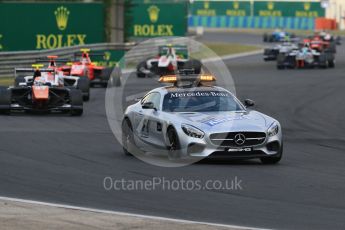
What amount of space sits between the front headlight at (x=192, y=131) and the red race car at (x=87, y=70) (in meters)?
15.0

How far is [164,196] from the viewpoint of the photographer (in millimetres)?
12000

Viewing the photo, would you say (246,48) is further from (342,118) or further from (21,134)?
(21,134)

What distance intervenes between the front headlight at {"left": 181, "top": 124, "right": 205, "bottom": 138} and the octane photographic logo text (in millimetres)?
1447

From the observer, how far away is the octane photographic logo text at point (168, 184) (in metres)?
12.6

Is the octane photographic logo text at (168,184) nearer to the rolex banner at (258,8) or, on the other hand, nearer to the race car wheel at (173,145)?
the race car wheel at (173,145)

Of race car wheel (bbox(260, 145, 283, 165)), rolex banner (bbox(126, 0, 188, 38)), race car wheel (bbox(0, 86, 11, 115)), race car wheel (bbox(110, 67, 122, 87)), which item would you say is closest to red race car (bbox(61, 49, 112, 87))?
race car wheel (bbox(110, 67, 122, 87))

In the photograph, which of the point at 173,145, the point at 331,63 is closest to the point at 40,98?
the point at 173,145

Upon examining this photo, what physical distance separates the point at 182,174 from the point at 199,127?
3.74ft

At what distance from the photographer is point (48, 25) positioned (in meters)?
43.8

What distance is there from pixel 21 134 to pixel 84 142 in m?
1.79

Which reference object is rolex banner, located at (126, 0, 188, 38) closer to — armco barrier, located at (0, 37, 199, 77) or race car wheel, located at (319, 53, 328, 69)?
armco barrier, located at (0, 37, 199, 77)

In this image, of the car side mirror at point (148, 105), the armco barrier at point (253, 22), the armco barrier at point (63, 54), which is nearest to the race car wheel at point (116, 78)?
the armco barrier at point (63, 54)

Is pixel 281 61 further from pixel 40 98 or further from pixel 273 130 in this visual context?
pixel 273 130

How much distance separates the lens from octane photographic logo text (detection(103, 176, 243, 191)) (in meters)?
12.6
